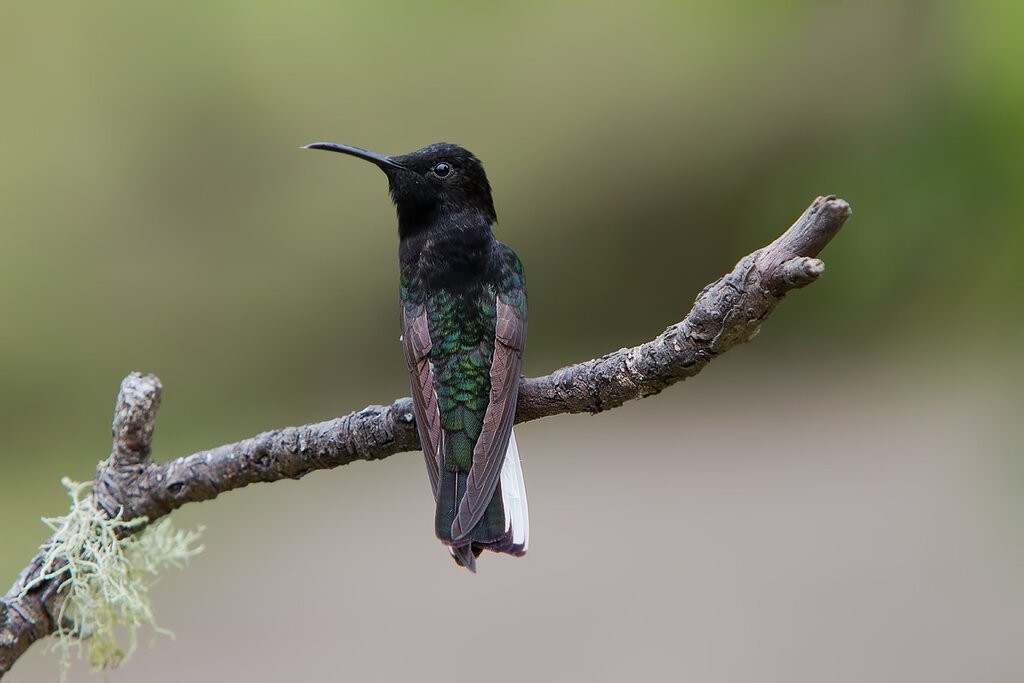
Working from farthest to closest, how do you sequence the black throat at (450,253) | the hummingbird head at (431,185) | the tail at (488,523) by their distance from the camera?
the hummingbird head at (431,185), the black throat at (450,253), the tail at (488,523)

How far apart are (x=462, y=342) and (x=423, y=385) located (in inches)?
4.1

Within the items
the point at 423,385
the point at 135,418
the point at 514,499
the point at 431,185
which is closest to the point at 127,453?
the point at 135,418

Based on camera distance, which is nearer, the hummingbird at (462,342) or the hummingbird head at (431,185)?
the hummingbird at (462,342)

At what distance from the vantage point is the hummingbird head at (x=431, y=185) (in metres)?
1.58

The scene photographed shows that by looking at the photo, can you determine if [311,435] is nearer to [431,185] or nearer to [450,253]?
[450,253]

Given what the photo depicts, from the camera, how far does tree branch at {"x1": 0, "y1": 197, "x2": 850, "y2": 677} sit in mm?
956

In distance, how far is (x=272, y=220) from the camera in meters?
3.37

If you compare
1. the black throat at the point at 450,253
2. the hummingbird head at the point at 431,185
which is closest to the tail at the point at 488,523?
the black throat at the point at 450,253

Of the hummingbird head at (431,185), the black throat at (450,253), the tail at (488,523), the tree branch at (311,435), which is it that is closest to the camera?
the tree branch at (311,435)

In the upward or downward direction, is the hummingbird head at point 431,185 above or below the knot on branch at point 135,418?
above

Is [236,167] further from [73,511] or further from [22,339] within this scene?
[73,511]

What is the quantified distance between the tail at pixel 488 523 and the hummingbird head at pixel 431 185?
0.51 m

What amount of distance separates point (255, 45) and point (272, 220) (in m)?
0.57

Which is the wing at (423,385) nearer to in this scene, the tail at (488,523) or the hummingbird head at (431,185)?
the tail at (488,523)
